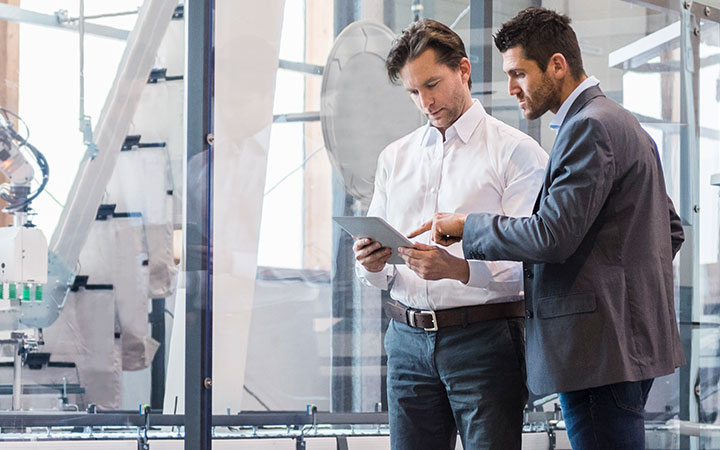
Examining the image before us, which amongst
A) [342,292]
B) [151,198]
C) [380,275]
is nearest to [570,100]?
[380,275]

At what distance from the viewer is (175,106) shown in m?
2.89

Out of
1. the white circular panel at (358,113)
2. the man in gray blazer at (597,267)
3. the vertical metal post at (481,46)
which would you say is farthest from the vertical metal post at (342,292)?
the man in gray blazer at (597,267)

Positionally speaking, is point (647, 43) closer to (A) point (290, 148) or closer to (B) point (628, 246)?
(A) point (290, 148)

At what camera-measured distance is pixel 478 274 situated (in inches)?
74.7

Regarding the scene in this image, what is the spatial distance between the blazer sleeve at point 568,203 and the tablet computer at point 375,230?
21cm

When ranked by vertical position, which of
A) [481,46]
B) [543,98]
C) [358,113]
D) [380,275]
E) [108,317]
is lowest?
[108,317]

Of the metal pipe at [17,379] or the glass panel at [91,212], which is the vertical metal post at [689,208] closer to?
the glass panel at [91,212]

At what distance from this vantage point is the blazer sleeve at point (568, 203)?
167 cm

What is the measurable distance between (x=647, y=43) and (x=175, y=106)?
1.69 meters

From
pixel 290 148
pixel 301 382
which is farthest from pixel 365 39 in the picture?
pixel 301 382

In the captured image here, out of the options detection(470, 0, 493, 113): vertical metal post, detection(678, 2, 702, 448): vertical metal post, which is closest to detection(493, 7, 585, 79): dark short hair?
detection(470, 0, 493, 113): vertical metal post

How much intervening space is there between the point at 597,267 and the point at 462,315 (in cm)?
31

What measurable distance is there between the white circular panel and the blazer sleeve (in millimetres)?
1175

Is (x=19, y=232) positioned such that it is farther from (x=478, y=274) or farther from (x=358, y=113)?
(x=478, y=274)
